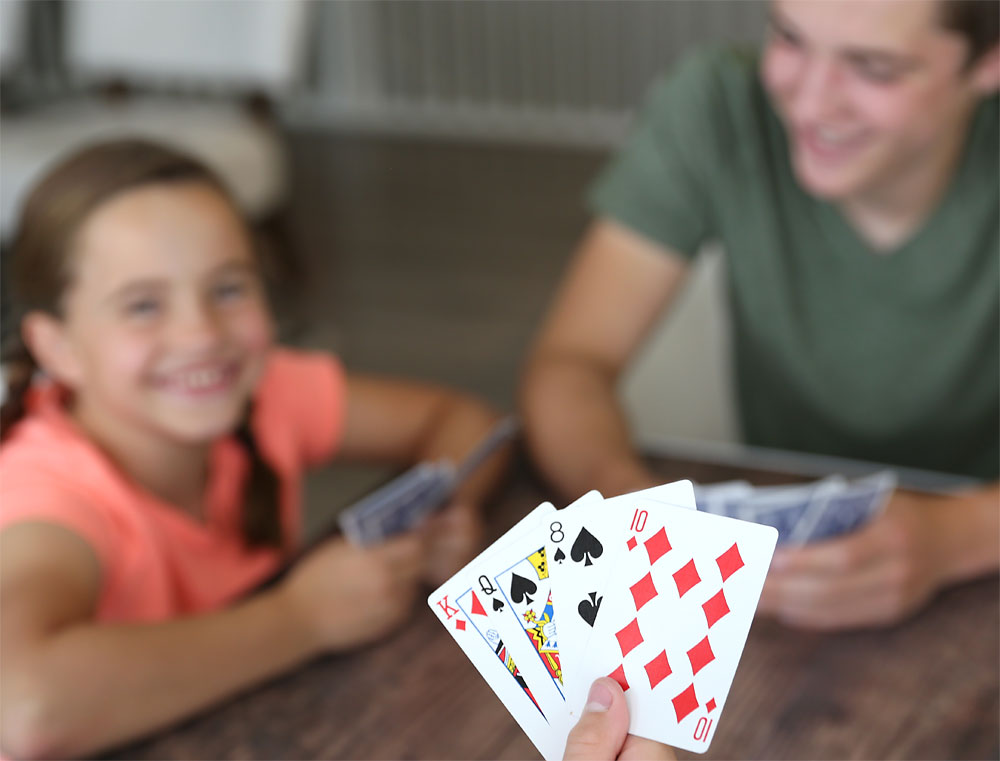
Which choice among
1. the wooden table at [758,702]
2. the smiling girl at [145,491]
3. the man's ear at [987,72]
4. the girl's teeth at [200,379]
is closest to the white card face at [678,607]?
the wooden table at [758,702]

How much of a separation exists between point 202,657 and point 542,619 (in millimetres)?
434

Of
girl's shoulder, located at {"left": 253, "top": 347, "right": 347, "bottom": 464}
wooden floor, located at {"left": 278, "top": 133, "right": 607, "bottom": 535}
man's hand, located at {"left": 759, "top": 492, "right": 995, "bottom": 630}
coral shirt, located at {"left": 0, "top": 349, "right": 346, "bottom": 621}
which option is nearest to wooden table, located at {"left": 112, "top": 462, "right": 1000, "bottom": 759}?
man's hand, located at {"left": 759, "top": 492, "right": 995, "bottom": 630}

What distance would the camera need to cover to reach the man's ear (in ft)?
3.13

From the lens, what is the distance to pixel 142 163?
3.25 feet

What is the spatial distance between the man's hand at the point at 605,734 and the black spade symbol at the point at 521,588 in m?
0.04

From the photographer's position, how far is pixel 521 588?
0.45 m

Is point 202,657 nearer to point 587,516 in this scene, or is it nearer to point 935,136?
point 587,516

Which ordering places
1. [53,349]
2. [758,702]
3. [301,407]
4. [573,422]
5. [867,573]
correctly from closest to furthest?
[758,702] < [867,573] < [53,349] < [573,422] < [301,407]

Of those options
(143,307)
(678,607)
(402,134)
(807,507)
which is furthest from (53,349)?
(402,134)

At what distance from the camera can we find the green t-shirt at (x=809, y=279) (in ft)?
3.65

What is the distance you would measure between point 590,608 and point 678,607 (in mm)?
37

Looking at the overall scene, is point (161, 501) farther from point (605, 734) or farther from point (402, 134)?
point (402, 134)

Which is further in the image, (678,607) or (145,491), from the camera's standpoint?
(145,491)

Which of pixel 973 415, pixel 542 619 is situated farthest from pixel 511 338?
pixel 542 619
